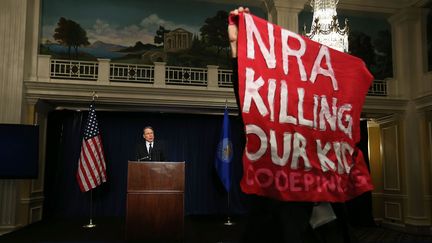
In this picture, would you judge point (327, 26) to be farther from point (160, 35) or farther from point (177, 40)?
point (160, 35)

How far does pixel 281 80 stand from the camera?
1.66m

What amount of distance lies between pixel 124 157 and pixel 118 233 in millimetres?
3081

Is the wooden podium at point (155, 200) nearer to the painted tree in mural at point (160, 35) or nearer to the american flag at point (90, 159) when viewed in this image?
the american flag at point (90, 159)

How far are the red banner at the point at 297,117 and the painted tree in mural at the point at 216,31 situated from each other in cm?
927

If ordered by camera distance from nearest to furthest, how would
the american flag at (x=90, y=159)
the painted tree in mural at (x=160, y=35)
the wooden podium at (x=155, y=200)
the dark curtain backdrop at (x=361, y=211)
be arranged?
the wooden podium at (x=155, y=200) → the american flag at (x=90, y=159) → the painted tree in mural at (x=160, y=35) → the dark curtain backdrop at (x=361, y=211)

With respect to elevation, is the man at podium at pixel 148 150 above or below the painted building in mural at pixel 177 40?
below

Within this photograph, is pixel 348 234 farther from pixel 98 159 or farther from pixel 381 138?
pixel 381 138

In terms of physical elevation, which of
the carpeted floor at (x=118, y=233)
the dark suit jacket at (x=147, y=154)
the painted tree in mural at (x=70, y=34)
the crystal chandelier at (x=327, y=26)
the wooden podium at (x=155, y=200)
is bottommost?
the carpeted floor at (x=118, y=233)

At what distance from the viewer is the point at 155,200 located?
6242 mm

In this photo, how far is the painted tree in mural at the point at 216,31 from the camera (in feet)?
36.0

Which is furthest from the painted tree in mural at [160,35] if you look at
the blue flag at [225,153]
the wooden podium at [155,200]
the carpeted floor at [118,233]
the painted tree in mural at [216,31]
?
the wooden podium at [155,200]

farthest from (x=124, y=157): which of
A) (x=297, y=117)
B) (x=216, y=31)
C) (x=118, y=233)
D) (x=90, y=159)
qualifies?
(x=297, y=117)

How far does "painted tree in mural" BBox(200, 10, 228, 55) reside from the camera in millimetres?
10969

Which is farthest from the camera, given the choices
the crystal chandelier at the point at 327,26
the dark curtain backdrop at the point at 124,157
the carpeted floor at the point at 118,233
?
the dark curtain backdrop at the point at 124,157
